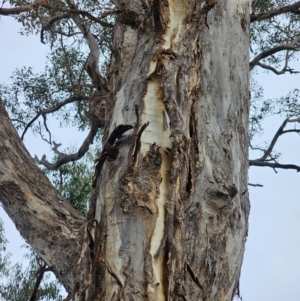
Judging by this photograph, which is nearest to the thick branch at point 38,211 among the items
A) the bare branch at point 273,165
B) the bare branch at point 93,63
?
the bare branch at point 93,63

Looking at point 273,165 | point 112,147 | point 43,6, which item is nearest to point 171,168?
point 112,147

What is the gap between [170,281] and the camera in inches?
66.6

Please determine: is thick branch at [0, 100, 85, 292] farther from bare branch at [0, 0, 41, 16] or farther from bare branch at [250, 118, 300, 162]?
bare branch at [250, 118, 300, 162]

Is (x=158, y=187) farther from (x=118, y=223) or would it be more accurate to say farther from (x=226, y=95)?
(x=226, y=95)

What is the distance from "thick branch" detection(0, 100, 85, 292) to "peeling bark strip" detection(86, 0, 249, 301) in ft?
1.46

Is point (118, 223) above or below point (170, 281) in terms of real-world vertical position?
above

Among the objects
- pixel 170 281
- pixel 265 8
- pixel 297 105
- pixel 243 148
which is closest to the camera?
pixel 170 281

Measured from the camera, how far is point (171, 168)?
186 centimetres

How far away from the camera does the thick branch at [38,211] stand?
2.31 metres

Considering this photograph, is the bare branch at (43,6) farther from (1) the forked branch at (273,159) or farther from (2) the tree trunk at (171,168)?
(1) the forked branch at (273,159)

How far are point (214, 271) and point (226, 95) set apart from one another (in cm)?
65

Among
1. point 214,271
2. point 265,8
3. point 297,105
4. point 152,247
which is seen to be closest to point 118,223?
point 152,247

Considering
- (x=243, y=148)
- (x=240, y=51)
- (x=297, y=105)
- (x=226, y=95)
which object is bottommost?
(x=243, y=148)

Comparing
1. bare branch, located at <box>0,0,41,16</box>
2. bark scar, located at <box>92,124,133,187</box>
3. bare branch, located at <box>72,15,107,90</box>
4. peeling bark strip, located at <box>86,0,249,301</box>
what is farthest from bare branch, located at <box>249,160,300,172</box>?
bark scar, located at <box>92,124,133,187</box>
